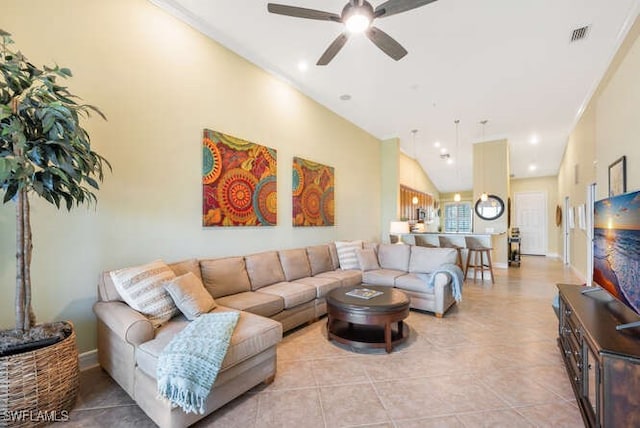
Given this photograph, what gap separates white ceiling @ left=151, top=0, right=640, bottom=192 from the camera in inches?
113

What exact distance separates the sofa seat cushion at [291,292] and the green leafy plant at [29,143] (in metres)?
1.93

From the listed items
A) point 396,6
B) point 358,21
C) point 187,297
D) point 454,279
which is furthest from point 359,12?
point 454,279

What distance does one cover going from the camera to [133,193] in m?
2.60

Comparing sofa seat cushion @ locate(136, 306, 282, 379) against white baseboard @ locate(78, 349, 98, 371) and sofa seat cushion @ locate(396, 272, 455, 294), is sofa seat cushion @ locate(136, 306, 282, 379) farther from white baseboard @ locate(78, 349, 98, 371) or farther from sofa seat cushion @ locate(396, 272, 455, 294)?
sofa seat cushion @ locate(396, 272, 455, 294)

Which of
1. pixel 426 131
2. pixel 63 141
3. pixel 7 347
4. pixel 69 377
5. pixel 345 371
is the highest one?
pixel 426 131

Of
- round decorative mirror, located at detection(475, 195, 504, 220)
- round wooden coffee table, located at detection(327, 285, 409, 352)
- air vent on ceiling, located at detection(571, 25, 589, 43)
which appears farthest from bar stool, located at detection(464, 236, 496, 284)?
air vent on ceiling, located at detection(571, 25, 589, 43)

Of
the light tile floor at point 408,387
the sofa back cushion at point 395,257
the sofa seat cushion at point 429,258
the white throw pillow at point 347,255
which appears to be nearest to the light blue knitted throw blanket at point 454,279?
the sofa seat cushion at point 429,258

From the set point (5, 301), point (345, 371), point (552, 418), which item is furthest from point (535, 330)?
point (5, 301)

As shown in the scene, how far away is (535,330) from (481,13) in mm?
3554

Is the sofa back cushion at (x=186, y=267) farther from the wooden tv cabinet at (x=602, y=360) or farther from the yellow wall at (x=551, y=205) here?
the yellow wall at (x=551, y=205)

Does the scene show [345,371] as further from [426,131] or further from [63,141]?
[426,131]

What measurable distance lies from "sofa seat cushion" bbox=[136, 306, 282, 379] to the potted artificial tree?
0.49m

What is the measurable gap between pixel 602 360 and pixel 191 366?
2.13 metres

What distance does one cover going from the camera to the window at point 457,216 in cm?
1221
